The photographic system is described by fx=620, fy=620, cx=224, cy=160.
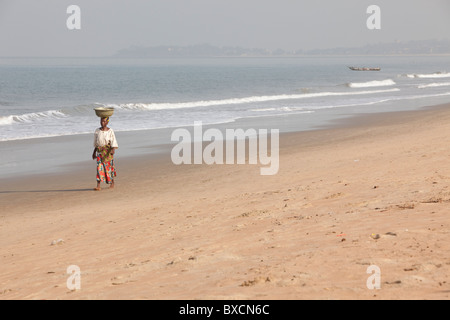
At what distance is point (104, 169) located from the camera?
11578 mm

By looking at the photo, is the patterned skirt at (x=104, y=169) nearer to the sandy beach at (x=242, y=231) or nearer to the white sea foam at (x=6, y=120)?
the sandy beach at (x=242, y=231)

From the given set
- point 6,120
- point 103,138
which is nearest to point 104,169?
point 103,138

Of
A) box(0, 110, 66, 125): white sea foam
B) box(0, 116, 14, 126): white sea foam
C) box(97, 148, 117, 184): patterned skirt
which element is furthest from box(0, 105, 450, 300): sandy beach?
box(0, 110, 66, 125): white sea foam

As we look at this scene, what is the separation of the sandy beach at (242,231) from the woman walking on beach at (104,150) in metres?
0.31

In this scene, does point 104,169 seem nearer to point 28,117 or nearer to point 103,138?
point 103,138

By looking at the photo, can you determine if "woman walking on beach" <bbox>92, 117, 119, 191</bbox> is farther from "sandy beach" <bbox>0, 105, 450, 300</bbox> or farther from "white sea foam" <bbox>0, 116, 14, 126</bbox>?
"white sea foam" <bbox>0, 116, 14, 126</bbox>

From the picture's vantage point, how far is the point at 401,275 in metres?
4.60

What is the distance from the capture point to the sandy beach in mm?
4766

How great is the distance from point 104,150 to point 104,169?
1.18ft

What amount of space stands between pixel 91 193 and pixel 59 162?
4014 millimetres

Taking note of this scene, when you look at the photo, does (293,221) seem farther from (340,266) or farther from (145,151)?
(145,151)

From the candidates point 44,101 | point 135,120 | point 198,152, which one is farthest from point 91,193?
point 44,101

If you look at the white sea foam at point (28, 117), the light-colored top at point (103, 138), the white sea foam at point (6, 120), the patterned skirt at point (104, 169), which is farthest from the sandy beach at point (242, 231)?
the white sea foam at point (28, 117)

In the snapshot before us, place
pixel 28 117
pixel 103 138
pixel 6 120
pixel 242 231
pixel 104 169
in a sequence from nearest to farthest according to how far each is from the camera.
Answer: pixel 242 231
pixel 103 138
pixel 104 169
pixel 6 120
pixel 28 117
